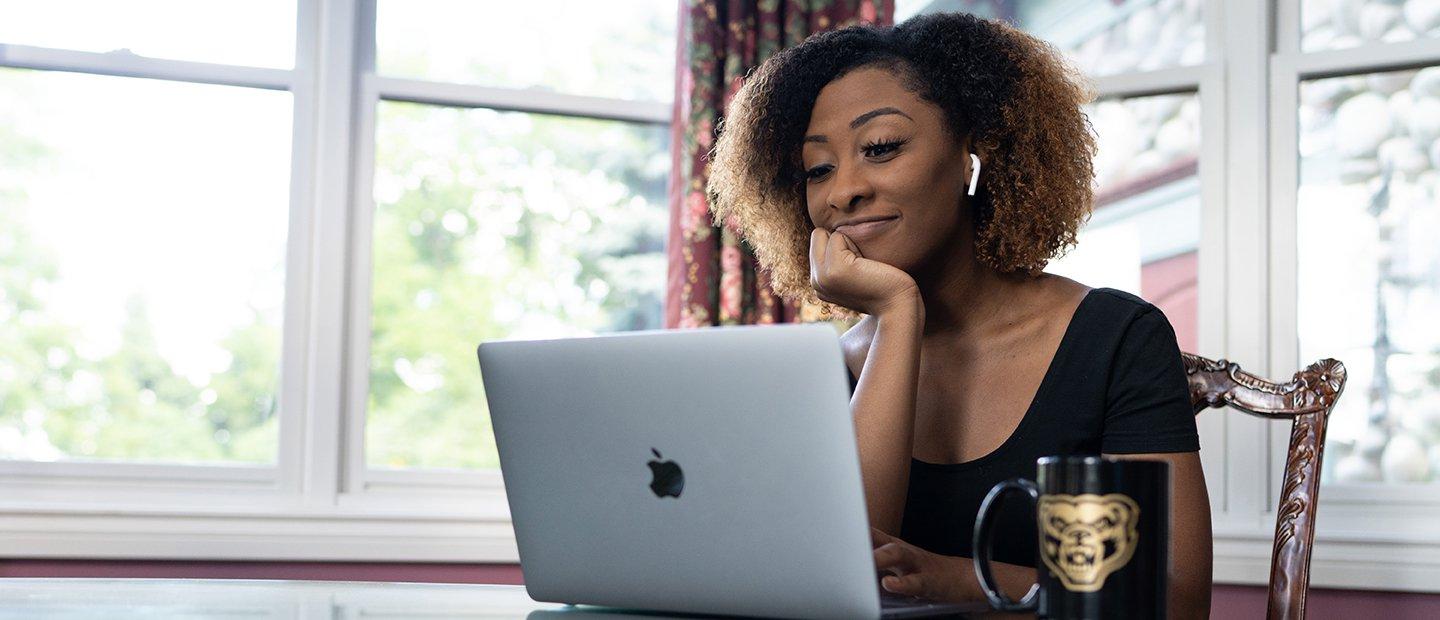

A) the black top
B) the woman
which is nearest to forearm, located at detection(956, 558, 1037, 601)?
the woman

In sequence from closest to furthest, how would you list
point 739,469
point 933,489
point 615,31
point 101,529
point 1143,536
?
point 1143,536 → point 739,469 → point 933,489 → point 101,529 → point 615,31

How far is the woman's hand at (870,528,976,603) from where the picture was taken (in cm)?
111

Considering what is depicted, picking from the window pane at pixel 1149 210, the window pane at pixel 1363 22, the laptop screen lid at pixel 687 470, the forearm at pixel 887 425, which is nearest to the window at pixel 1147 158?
the window pane at pixel 1149 210

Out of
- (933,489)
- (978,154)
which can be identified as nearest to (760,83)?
(978,154)

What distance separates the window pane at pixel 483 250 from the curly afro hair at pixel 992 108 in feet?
3.70

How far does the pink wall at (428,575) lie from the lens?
89.2 inches

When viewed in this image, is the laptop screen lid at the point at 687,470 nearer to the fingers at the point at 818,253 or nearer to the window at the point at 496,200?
the fingers at the point at 818,253

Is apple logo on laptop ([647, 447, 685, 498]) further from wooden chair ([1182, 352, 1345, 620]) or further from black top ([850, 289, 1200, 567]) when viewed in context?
wooden chair ([1182, 352, 1345, 620])

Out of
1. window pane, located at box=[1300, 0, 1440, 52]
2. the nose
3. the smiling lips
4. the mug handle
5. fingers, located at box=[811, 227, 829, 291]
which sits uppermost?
window pane, located at box=[1300, 0, 1440, 52]

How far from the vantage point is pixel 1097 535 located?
0.79m

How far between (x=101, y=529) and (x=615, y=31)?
4.79 feet

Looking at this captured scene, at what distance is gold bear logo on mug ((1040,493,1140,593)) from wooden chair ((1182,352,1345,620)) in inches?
36.9

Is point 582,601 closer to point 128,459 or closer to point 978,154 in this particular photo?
point 978,154

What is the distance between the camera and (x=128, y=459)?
266 centimetres
